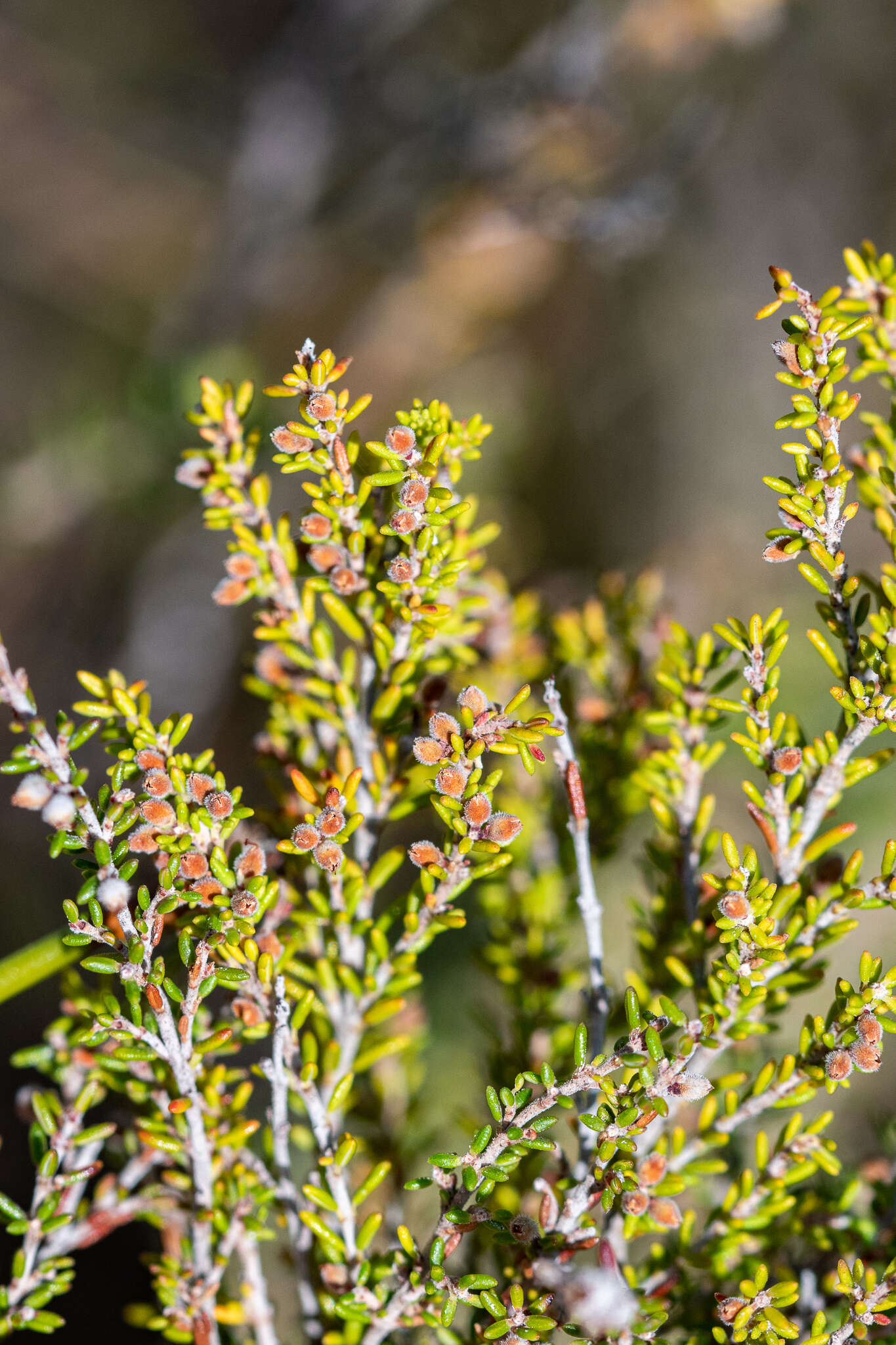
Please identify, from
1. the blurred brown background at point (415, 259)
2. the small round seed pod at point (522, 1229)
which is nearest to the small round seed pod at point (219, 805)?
the small round seed pod at point (522, 1229)

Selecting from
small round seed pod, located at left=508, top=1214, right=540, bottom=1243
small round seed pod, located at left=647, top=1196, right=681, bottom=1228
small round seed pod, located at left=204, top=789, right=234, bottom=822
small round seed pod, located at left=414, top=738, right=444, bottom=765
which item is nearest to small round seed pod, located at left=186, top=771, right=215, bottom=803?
small round seed pod, located at left=204, top=789, right=234, bottom=822

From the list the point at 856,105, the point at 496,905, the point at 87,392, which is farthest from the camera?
the point at 856,105

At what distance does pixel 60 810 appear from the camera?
2.06ft

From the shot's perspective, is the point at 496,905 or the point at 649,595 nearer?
the point at 496,905

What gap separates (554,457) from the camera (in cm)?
348

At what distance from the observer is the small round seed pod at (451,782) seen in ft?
2.22

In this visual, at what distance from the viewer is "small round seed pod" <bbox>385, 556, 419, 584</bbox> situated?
0.73 meters

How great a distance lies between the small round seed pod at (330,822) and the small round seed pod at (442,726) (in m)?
0.10

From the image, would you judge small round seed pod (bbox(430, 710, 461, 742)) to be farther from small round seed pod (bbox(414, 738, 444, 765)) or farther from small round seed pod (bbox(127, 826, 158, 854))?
small round seed pod (bbox(127, 826, 158, 854))

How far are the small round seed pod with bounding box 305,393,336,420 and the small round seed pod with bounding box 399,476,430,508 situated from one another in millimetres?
86

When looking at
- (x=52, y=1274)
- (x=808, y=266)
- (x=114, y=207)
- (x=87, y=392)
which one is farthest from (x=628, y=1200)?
(x=114, y=207)

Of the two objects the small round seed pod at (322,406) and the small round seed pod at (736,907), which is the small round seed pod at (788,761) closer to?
the small round seed pod at (736,907)

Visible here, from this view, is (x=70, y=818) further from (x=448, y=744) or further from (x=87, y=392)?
(x=87, y=392)

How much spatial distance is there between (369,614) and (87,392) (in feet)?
7.34
